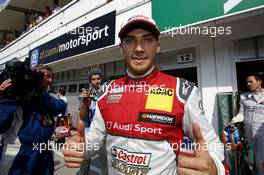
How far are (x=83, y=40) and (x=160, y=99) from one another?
4.81m

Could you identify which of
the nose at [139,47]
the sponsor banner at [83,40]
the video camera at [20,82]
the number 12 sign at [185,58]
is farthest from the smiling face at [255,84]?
the sponsor banner at [83,40]

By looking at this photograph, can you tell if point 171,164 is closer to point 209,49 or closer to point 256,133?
point 256,133

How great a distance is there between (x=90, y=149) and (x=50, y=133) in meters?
1.05

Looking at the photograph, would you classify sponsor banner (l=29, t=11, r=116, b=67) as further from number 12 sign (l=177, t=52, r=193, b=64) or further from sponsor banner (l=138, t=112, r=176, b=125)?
sponsor banner (l=138, t=112, r=176, b=125)

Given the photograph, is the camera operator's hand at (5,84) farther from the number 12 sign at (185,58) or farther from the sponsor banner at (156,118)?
the number 12 sign at (185,58)

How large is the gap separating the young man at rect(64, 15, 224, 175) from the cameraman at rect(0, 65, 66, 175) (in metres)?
0.91

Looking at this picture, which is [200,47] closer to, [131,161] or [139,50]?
[139,50]

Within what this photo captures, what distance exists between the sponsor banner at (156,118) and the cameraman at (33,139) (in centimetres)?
123

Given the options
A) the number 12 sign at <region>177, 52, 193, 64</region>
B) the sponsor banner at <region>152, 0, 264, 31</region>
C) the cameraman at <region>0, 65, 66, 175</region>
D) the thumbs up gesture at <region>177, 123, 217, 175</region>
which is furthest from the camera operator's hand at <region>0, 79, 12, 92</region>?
the number 12 sign at <region>177, 52, 193, 64</region>

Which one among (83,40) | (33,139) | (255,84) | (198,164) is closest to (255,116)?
(255,84)

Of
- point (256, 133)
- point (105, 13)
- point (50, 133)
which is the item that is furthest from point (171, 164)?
point (105, 13)

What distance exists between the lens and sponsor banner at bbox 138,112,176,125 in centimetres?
98

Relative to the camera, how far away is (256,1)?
95.7 inches

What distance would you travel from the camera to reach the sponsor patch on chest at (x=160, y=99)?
102 centimetres
